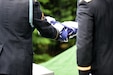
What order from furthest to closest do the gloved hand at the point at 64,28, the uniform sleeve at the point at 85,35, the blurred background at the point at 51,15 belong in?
the blurred background at the point at 51,15 → the gloved hand at the point at 64,28 → the uniform sleeve at the point at 85,35

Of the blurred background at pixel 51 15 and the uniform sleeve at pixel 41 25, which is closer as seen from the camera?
the uniform sleeve at pixel 41 25

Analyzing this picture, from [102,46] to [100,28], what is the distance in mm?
121

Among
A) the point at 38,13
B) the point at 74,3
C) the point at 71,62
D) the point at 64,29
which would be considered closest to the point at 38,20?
the point at 38,13

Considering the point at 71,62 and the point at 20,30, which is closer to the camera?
the point at 20,30

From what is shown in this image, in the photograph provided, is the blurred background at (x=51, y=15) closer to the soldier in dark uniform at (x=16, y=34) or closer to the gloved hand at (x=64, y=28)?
the gloved hand at (x=64, y=28)

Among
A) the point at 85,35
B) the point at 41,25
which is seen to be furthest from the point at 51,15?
the point at 85,35

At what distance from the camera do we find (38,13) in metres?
2.64

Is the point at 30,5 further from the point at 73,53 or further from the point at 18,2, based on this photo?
the point at 73,53

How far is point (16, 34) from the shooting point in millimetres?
2619

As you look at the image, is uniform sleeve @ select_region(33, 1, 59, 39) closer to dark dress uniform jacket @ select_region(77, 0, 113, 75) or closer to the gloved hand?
the gloved hand

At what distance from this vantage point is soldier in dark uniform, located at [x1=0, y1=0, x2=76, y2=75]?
262 centimetres

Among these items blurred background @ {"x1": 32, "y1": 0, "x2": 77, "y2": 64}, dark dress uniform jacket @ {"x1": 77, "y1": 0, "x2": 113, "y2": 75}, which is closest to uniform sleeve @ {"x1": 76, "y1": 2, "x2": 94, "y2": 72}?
dark dress uniform jacket @ {"x1": 77, "y1": 0, "x2": 113, "y2": 75}

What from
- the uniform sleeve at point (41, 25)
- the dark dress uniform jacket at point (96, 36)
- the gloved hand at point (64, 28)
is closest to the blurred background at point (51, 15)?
the gloved hand at point (64, 28)

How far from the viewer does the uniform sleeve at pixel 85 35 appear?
8.47ft
